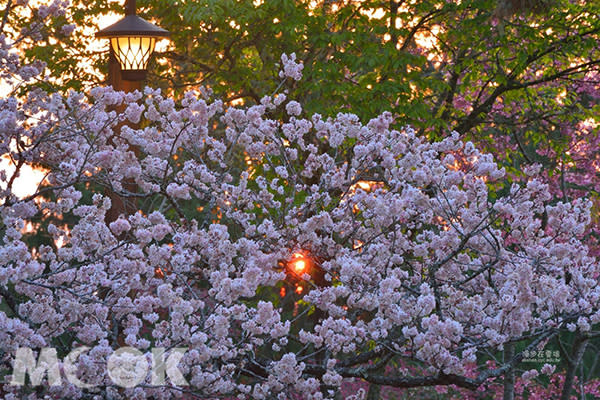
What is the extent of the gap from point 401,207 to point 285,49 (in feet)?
22.2

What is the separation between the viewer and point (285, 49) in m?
12.5

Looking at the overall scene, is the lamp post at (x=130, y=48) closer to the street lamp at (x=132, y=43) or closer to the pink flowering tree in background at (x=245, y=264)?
the street lamp at (x=132, y=43)

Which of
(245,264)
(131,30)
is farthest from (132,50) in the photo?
(245,264)

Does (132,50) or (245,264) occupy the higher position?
(132,50)

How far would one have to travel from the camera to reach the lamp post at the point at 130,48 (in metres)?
7.24

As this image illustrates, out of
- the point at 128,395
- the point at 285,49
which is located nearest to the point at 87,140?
Answer: the point at 128,395

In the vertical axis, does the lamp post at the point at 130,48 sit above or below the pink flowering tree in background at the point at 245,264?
above

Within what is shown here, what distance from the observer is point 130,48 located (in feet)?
23.8

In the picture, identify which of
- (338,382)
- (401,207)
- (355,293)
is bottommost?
(338,382)

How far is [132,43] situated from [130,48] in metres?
0.05

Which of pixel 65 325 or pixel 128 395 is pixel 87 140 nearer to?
pixel 65 325

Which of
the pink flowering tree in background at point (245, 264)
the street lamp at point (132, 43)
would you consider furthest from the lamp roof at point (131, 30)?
the pink flowering tree in background at point (245, 264)

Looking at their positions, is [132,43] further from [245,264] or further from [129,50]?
[245,264]

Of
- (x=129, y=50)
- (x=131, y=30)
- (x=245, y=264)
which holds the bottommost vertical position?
(x=245, y=264)
